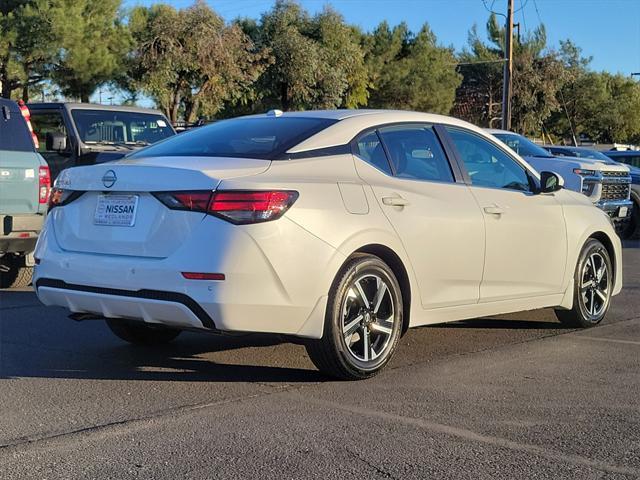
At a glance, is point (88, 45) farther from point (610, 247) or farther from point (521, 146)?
point (610, 247)

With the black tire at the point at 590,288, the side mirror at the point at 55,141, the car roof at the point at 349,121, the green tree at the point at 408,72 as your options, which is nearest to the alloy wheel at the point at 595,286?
the black tire at the point at 590,288

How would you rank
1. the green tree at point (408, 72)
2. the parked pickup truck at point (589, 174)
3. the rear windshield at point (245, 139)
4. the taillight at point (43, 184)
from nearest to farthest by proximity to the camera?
the rear windshield at point (245, 139) < the taillight at point (43, 184) < the parked pickup truck at point (589, 174) < the green tree at point (408, 72)

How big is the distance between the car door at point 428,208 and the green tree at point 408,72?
40.5 meters

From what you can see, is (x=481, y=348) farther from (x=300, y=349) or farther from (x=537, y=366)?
(x=300, y=349)

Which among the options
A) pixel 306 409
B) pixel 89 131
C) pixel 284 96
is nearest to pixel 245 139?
pixel 306 409

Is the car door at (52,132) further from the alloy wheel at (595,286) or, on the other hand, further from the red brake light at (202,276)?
the red brake light at (202,276)

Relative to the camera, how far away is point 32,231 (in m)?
8.29

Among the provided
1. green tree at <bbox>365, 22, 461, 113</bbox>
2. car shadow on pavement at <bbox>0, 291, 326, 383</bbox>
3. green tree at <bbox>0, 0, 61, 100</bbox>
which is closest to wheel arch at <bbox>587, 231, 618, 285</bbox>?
car shadow on pavement at <bbox>0, 291, 326, 383</bbox>

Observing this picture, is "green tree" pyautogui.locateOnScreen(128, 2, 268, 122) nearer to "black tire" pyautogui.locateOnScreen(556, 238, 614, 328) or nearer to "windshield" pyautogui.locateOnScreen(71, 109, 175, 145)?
"windshield" pyautogui.locateOnScreen(71, 109, 175, 145)

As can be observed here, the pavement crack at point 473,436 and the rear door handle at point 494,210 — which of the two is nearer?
the pavement crack at point 473,436

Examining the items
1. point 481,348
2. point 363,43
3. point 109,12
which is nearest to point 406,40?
point 363,43

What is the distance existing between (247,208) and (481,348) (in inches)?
102

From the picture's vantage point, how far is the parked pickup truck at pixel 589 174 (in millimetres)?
13461

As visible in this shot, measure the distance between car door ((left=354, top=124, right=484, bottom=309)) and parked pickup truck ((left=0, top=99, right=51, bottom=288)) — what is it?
13.8ft
